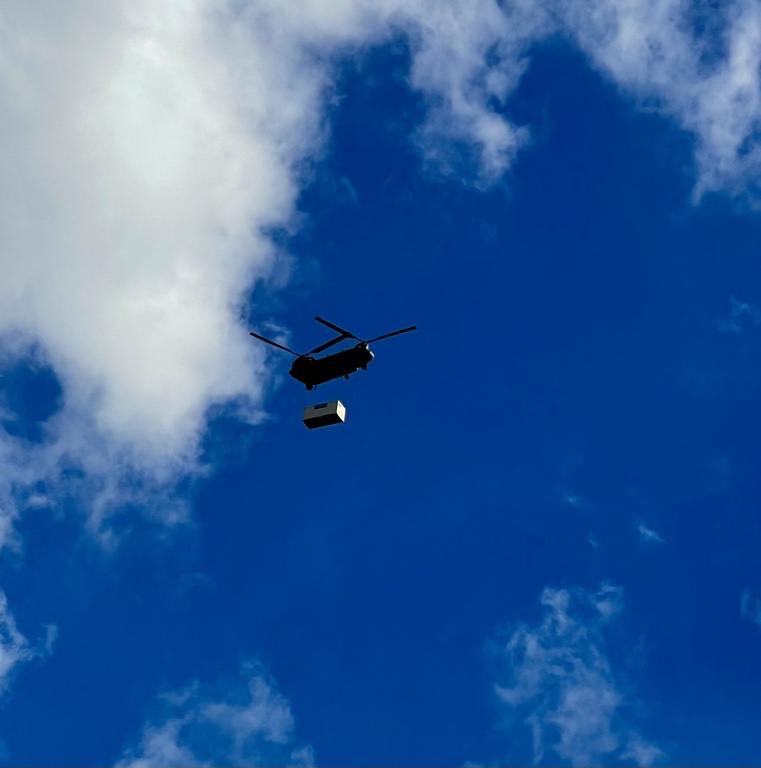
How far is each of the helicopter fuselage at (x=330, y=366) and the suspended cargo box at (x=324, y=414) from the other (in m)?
2.58

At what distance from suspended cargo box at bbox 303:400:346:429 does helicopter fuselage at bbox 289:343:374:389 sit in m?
2.58

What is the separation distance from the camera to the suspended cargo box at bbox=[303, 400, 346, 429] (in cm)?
6091

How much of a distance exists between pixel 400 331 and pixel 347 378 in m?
8.18

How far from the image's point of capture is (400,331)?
56750 millimetres

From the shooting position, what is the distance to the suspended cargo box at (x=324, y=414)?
60.9 meters

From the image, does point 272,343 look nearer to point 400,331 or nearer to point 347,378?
point 347,378

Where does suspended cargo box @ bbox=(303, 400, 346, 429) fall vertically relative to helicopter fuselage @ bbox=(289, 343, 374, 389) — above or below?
below

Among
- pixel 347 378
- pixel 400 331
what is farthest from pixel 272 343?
pixel 400 331

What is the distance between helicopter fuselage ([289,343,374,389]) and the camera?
6103cm

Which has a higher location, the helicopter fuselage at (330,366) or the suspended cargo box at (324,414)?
the helicopter fuselage at (330,366)

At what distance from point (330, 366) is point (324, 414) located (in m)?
3.66

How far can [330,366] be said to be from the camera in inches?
2464

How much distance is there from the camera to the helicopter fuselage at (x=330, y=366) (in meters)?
61.0

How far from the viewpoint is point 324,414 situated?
201 feet
